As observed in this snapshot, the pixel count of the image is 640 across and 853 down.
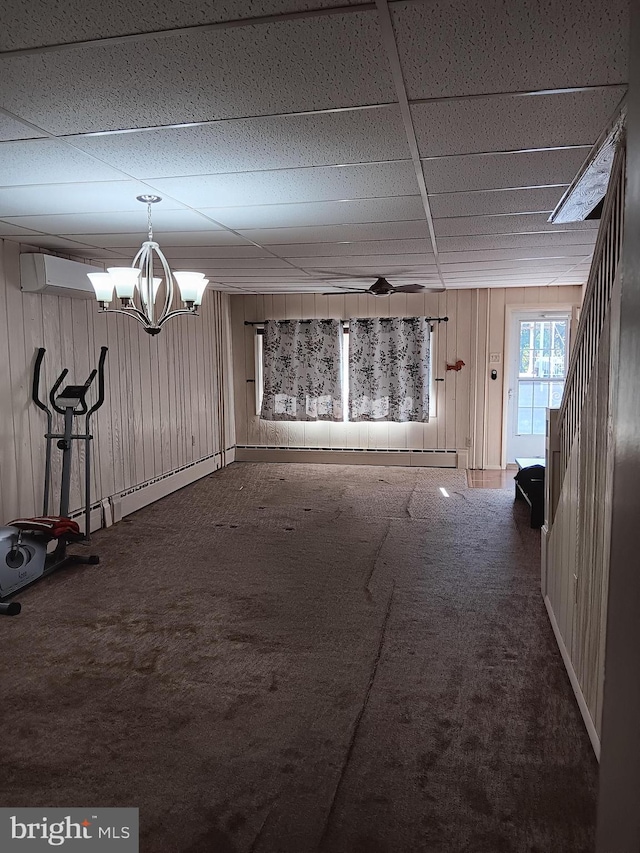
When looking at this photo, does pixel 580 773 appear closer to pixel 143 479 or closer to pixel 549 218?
pixel 549 218

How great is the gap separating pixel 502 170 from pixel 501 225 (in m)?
1.19

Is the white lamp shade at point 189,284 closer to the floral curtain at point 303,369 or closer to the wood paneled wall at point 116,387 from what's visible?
the wood paneled wall at point 116,387

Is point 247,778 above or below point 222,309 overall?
below

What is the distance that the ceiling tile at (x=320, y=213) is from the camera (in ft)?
10.8

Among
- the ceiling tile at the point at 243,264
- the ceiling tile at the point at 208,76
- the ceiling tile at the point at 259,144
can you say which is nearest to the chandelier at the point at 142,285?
the ceiling tile at the point at 259,144

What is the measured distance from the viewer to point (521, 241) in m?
4.42

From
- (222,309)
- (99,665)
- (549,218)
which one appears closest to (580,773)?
(99,665)

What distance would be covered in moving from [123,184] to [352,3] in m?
1.78

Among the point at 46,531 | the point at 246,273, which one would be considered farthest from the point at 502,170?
the point at 246,273

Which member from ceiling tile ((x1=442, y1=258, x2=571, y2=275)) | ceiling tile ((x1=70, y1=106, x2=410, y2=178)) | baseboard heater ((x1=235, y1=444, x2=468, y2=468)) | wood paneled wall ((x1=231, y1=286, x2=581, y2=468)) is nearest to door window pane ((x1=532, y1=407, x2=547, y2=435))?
wood paneled wall ((x1=231, y1=286, x2=581, y2=468))

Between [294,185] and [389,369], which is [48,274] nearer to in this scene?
[294,185]

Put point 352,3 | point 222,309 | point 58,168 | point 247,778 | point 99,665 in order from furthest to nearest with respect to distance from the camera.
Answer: point 222,309
point 99,665
point 58,168
point 247,778
point 352,3

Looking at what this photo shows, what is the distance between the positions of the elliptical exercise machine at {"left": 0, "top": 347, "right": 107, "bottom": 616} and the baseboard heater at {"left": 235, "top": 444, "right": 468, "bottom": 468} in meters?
3.84

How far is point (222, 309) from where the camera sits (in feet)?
26.3
